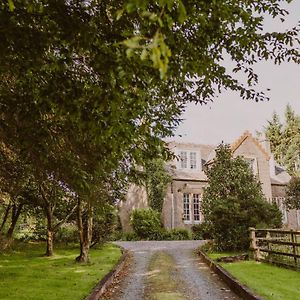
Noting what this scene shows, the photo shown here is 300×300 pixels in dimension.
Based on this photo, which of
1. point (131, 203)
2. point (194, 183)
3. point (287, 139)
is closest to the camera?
point (194, 183)

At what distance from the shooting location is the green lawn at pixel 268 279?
8.30 meters

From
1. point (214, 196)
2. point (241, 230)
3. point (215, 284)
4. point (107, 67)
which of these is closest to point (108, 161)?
point (107, 67)

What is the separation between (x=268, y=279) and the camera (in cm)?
1023

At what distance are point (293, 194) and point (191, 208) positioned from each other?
29.2 ft

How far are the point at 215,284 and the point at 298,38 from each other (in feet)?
23.4

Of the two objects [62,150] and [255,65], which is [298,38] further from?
[62,150]

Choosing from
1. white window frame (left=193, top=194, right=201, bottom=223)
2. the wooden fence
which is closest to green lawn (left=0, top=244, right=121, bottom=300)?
the wooden fence

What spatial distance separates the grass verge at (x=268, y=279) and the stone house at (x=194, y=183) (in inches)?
743

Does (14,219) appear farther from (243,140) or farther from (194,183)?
(243,140)

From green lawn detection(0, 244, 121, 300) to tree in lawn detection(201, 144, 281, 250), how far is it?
5.33 metres

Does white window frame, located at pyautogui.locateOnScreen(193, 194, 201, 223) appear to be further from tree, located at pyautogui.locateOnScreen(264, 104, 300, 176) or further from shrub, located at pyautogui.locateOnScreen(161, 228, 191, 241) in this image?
tree, located at pyautogui.locateOnScreen(264, 104, 300, 176)

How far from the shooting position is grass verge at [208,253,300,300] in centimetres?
830

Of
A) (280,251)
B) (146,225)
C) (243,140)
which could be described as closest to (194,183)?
(243,140)

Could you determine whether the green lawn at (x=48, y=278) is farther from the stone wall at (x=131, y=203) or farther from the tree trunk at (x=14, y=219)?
the stone wall at (x=131, y=203)
